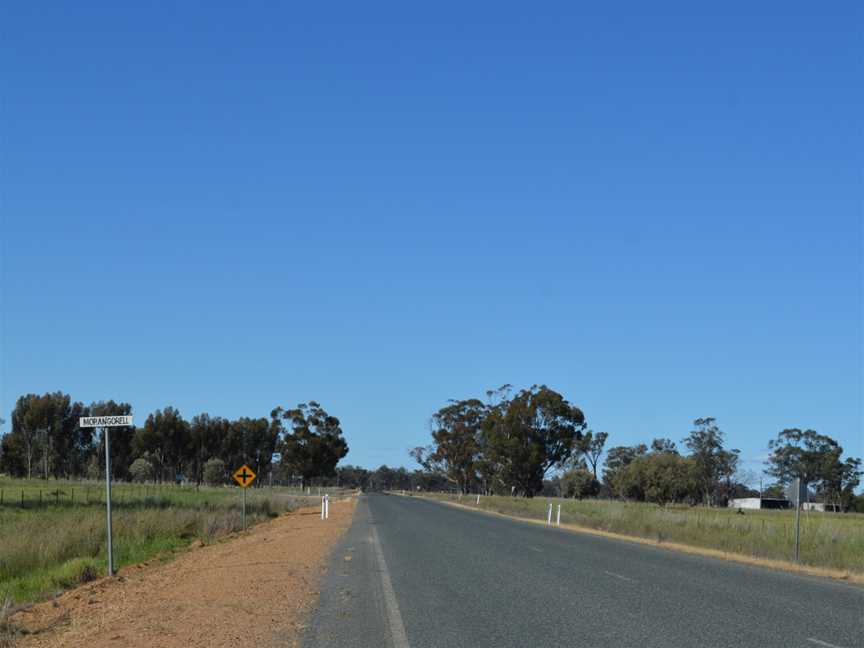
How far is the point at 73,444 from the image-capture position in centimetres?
12650

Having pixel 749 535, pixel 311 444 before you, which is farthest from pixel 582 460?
pixel 749 535

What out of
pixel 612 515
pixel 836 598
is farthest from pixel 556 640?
pixel 612 515

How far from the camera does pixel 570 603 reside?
1315cm

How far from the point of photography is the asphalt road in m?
10.4

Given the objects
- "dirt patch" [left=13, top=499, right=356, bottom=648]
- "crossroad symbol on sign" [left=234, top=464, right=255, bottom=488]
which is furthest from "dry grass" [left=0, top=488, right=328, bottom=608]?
"crossroad symbol on sign" [left=234, top=464, right=255, bottom=488]

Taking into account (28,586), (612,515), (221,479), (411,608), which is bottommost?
(221,479)

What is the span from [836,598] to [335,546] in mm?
14271

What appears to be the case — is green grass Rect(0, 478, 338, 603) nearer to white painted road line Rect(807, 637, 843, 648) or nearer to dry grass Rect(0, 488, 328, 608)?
dry grass Rect(0, 488, 328, 608)

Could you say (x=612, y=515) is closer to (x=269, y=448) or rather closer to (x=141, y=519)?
(x=141, y=519)

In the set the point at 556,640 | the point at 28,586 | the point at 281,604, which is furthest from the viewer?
the point at 28,586

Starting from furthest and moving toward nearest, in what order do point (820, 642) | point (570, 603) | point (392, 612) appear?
point (570, 603), point (392, 612), point (820, 642)

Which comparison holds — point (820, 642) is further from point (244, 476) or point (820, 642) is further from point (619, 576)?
point (244, 476)

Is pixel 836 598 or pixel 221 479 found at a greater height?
pixel 836 598

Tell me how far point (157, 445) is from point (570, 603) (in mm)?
124479
